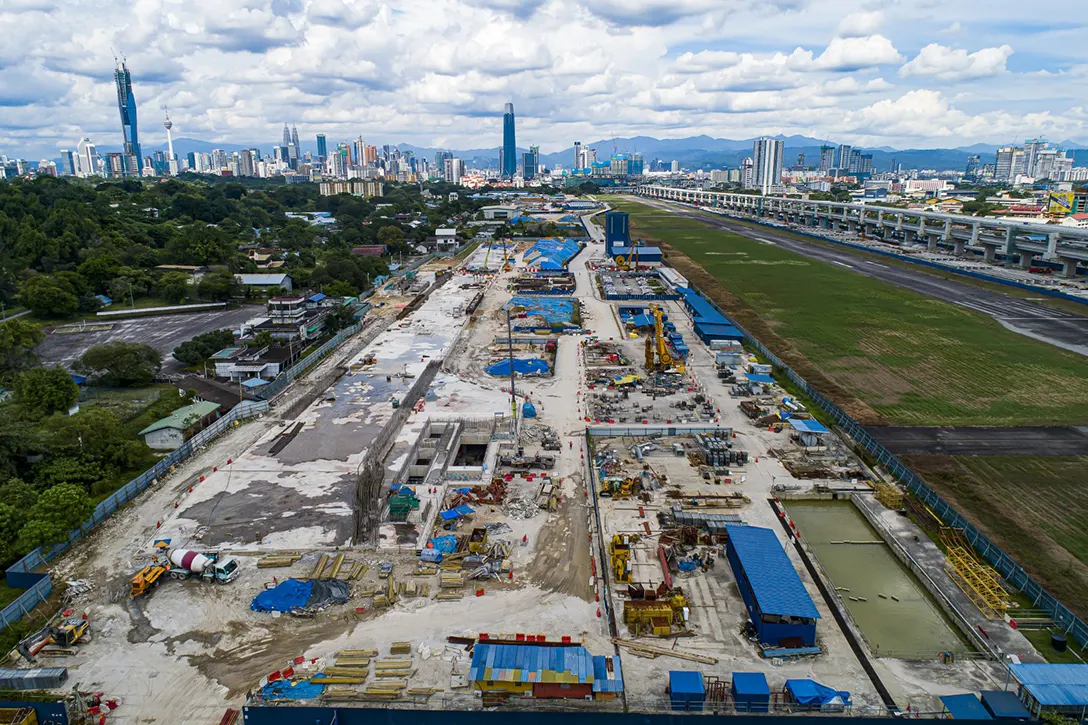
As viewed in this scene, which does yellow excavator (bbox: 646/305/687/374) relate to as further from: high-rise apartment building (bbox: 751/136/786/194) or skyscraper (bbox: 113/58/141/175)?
skyscraper (bbox: 113/58/141/175)

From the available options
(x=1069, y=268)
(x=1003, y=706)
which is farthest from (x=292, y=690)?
(x=1069, y=268)

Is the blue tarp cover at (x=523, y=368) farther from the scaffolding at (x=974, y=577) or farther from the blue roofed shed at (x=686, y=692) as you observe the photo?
the blue roofed shed at (x=686, y=692)

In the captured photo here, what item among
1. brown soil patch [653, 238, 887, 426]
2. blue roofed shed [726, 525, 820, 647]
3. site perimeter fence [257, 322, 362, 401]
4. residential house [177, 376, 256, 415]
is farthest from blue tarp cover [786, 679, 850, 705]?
site perimeter fence [257, 322, 362, 401]

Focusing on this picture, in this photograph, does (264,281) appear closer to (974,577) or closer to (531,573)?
(531,573)

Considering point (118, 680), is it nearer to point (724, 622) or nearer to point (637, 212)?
point (724, 622)

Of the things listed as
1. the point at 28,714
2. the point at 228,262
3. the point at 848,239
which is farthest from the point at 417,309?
the point at 848,239
